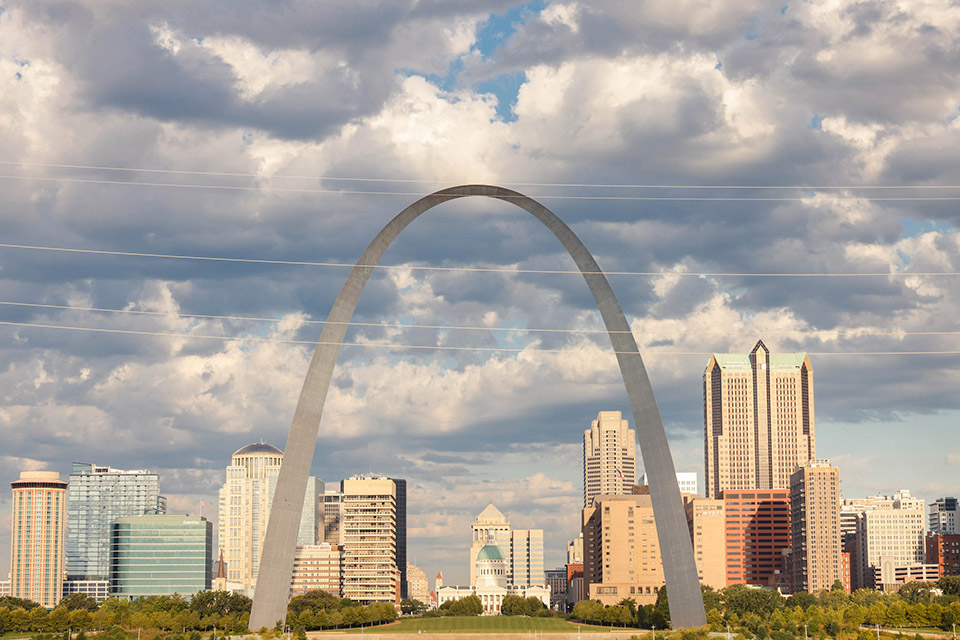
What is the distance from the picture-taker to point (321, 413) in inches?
2832

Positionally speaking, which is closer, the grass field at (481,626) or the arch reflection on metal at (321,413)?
the arch reflection on metal at (321,413)

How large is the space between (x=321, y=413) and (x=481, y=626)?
71.9 meters

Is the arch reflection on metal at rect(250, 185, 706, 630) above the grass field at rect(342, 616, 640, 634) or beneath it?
above

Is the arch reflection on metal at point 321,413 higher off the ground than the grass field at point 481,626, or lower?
higher

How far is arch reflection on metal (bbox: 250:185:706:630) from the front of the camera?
227ft

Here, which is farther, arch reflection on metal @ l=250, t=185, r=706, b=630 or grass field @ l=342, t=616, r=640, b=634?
grass field @ l=342, t=616, r=640, b=634

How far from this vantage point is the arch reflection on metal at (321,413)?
227 feet

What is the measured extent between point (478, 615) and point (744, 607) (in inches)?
2104

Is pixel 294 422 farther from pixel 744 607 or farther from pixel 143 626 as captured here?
pixel 744 607

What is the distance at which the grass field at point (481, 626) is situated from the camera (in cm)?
11862

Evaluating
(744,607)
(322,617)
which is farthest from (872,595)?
(322,617)

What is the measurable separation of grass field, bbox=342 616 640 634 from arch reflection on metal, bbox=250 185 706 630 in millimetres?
43986

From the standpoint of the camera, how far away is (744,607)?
126188mm

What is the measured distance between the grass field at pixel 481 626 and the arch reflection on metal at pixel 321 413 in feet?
144
